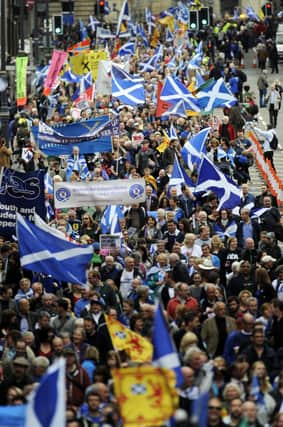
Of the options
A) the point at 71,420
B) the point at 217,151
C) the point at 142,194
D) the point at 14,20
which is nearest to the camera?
the point at 71,420

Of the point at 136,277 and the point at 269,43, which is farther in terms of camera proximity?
the point at 269,43

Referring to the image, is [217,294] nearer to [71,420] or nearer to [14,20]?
[71,420]

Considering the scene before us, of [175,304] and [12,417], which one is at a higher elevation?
[12,417]

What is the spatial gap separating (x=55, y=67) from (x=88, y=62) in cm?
111

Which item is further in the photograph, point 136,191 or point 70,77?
point 70,77

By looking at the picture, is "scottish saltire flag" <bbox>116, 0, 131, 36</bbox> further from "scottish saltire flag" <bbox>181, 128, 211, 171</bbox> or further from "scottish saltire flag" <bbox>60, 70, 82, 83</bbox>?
"scottish saltire flag" <bbox>181, 128, 211, 171</bbox>

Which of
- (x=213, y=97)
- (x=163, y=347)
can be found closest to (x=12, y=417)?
(x=163, y=347)

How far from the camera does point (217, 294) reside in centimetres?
1933

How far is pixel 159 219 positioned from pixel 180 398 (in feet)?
32.8

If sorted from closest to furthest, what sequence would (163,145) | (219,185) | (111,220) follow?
(111,220) → (219,185) → (163,145)

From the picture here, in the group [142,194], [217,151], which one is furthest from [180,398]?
[217,151]

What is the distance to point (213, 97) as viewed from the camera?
117ft

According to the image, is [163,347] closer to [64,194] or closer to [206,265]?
[206,265]

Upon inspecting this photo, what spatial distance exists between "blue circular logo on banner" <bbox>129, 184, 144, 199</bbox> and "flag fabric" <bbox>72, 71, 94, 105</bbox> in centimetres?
1441
